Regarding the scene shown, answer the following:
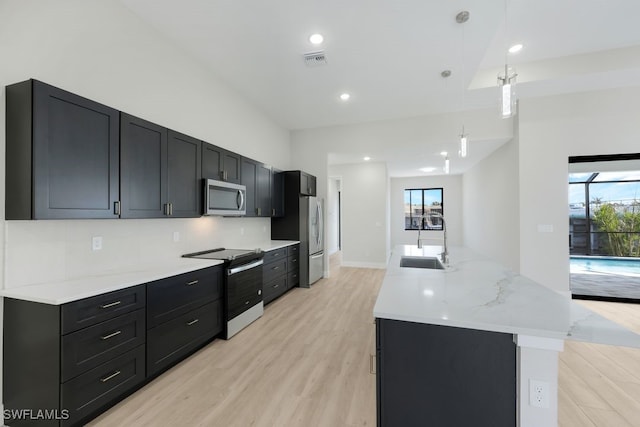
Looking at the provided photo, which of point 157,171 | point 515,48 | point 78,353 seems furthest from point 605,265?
point 78,353

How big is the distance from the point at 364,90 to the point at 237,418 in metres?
4.22

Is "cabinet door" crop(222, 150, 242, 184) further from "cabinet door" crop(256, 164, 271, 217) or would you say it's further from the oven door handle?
the oven door handle

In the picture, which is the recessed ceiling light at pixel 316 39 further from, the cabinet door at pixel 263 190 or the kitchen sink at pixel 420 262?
the kitchen sink at pixel 420 262

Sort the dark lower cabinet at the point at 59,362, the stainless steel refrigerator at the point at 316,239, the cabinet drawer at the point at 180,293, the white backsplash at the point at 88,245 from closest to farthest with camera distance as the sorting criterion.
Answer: the dark lower cabinet at the point at 59,362 → the white backsplash at the point at 88,245 → the cabinet drawer at the point at 180,293 → the stainless steel refrigerator at the point at 316,239

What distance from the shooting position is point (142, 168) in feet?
7.52

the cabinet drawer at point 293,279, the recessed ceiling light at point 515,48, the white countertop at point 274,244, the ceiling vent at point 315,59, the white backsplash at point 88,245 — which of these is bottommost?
the cabinet drawer at point 293,279

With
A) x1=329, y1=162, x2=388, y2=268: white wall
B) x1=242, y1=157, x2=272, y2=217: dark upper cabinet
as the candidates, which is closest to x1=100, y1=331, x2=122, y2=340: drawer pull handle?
x1=242, y1=157, x2=272, y2=217: dark upper cabinet

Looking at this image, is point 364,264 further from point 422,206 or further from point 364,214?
point 422,206

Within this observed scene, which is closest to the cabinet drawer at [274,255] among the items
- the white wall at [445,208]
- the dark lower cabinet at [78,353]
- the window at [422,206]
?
the dark lower cabinet at [78,353]

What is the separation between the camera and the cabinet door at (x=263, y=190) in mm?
4125

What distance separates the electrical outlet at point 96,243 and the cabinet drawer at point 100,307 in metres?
0.59

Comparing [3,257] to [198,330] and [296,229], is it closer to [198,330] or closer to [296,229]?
[198,330]

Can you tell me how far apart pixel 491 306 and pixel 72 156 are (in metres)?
2.76

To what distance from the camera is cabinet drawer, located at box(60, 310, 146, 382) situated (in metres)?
1.55
